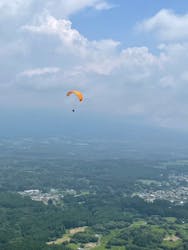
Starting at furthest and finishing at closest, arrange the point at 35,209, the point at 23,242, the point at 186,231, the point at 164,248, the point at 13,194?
the point at 13,194 → the point at 35,209 → the point at 186,231 → the point at 164,248 → the point at 23,242

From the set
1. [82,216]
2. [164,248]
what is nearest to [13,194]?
[82,216]

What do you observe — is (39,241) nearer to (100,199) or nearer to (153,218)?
(153,218)

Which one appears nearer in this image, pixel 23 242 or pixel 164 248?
pixel 23 242

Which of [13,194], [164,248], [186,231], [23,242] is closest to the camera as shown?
[23,242]

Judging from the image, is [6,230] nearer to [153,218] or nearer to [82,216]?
[82,216]

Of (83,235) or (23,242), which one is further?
(83,235)

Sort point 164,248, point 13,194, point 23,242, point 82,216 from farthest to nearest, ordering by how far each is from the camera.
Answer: point 13,194
point 82,216
point 164,248
point 23,242

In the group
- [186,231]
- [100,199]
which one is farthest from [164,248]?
[100,199]

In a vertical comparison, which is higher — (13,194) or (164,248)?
(13,194)

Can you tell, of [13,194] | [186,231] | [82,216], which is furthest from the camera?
[13,194]
